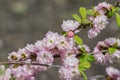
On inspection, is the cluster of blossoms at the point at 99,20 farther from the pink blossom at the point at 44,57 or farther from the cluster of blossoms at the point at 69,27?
the pink blossom at the point at 44,57

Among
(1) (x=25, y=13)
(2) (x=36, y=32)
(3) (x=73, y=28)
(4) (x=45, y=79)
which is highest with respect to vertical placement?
(1) (x=25, y=13)

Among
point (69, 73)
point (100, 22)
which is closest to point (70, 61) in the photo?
point (69, 73)

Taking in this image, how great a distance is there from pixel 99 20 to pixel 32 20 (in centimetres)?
283

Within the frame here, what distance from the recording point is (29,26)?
3.94 m

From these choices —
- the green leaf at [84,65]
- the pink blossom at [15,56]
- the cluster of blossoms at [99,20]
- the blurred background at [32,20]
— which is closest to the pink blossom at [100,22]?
the cluster of blossoms at [99,20]

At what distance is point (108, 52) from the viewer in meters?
1.20

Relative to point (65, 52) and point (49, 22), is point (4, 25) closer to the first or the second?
point (49, 22)

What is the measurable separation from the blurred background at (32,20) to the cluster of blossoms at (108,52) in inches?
90.7

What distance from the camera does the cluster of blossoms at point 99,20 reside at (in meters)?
1.20

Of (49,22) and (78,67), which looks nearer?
(78,67)

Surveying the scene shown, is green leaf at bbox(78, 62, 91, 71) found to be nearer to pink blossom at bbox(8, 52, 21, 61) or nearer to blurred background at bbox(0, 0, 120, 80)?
pink blossom at bbox(8, 52, 21, 61)

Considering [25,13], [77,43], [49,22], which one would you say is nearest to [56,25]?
[49,22]

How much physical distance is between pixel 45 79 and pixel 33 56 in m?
2.29

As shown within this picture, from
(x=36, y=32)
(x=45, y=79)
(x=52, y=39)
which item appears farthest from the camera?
(x=36, y=32)
